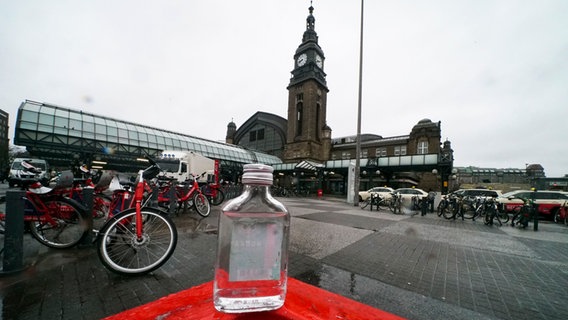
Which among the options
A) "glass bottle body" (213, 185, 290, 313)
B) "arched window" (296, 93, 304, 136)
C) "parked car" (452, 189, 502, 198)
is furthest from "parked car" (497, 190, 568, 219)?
"arched window" (296, 93, 304, 136)

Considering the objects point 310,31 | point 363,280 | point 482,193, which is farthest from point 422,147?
point 363,280

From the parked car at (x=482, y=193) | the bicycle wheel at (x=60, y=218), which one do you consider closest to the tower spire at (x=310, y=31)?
the parked car at (x=482, y=193)

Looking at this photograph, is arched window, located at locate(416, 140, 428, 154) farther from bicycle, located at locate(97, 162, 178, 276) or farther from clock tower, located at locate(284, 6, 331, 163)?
bicycle, located at locate(97, 162, 178, 276)

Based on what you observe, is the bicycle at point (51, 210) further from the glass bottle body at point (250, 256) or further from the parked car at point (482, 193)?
the parked car at point (482, 193)

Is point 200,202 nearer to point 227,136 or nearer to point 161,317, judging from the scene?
point 161,317

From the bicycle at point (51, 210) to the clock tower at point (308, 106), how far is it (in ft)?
108

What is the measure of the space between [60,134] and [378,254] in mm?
27813

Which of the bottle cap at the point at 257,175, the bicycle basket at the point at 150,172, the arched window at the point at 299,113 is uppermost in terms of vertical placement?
the arched window at the point at 299,113

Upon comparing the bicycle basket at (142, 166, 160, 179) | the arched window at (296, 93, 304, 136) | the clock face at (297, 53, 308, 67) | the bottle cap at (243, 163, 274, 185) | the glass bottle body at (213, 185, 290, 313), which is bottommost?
the glass bottle body at (213, 185, 290, 313)

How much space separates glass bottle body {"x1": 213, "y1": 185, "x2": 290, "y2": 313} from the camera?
2.73 feet

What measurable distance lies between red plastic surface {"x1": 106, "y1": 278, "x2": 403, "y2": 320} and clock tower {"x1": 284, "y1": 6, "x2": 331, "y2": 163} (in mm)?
34853

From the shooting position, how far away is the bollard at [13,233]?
7.92 feet

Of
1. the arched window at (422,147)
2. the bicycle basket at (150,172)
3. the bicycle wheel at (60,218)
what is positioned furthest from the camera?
the arched window at (422,147)

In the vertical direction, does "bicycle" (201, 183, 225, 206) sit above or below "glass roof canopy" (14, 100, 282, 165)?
below
